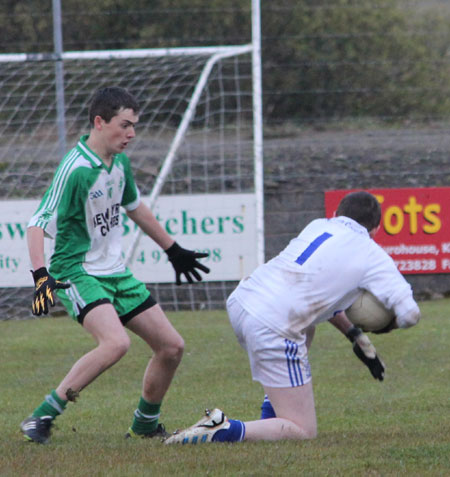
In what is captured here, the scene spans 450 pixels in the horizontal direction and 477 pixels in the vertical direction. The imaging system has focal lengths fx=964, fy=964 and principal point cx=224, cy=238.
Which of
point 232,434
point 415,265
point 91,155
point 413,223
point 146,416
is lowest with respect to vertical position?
point 415,265

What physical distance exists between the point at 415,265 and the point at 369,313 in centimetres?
756

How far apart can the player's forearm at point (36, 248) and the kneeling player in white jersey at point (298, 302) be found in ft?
3.32

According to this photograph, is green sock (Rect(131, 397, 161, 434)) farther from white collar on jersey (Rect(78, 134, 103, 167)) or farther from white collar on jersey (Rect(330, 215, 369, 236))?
white collar on jersey (Rect(330, 215, 369, 236))

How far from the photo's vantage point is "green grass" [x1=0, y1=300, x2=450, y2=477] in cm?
429

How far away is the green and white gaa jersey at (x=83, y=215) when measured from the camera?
5152 millimetres

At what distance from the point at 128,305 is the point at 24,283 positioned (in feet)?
19.6

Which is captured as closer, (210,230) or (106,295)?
(106,295)

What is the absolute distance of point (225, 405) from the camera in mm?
6766

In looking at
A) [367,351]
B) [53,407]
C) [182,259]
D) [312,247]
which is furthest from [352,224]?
[53,407]

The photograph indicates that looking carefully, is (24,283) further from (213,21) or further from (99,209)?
(213,21)

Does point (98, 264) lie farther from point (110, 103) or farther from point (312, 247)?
point (312, 247)

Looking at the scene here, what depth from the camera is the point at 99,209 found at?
17.2ft

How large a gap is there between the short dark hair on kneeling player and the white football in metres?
0.36

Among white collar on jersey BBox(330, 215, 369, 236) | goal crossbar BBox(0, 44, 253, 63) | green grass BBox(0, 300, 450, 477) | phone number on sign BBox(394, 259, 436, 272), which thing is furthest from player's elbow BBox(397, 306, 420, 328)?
phone number on sign BBox(394, 259, 436, 272)
